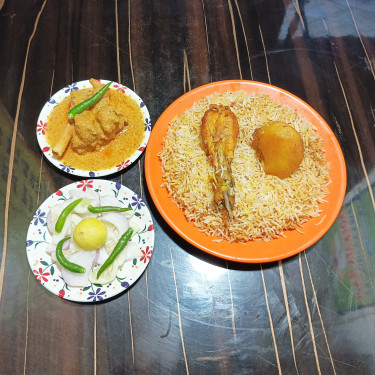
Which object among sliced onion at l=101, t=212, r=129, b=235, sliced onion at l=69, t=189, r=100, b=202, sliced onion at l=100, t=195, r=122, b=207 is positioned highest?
sliced onion at l=69, t=189, r=100, b=202

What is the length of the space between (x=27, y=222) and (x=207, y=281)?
5.62ft

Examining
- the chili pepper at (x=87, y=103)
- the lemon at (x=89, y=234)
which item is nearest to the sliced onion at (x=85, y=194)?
the lemon at (x=89, y=234)

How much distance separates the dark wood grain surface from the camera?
2775 millimetres

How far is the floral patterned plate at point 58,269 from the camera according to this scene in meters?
2.72

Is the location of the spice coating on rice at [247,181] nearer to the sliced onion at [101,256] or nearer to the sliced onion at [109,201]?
the sliced onion at [109,201]

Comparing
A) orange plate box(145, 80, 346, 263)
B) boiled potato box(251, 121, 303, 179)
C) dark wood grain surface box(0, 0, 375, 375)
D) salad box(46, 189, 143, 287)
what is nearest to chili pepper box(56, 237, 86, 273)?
salad box(46, 189, 143, 287)

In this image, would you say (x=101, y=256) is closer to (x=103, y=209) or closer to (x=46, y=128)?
(x=103, y=209)

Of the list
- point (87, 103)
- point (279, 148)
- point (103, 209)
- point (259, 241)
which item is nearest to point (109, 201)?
point (103, 209)

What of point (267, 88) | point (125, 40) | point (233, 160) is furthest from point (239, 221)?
point (125, 40)

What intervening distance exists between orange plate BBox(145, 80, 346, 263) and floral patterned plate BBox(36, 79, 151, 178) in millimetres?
209

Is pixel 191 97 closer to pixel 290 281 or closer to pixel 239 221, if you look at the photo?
pixel 239 221

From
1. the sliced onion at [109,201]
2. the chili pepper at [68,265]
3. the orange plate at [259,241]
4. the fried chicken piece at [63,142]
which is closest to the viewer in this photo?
the chili pepper at [68,265]

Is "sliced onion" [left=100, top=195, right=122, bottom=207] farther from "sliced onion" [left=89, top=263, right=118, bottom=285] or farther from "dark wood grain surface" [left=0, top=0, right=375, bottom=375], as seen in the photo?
"sliced onion" [left=89, top=263, right=118, bottom=285]

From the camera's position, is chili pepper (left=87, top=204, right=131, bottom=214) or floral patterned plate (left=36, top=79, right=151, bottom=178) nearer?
chili pepper (left=87, top=204, right=131, bottom=214)
